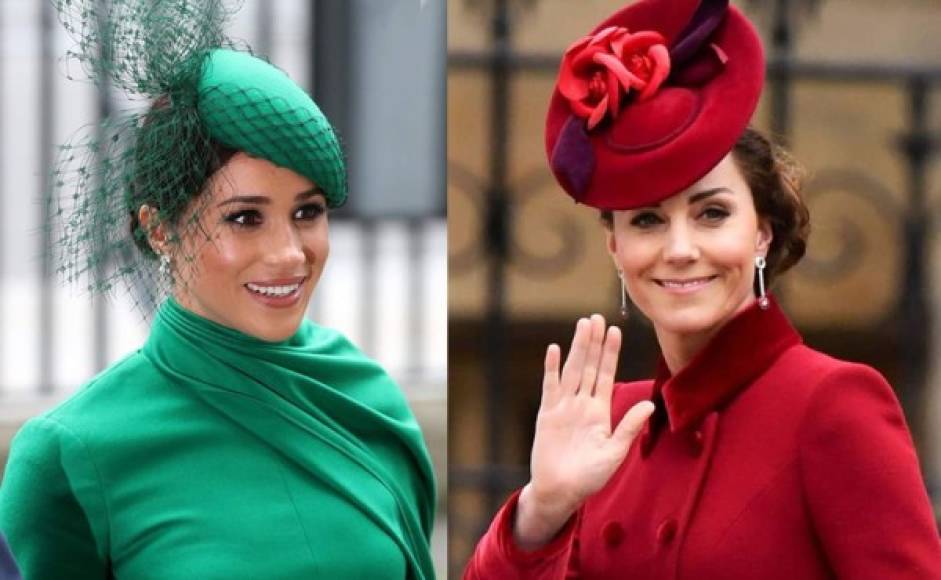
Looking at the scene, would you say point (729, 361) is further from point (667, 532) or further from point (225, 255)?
point (225, 255)

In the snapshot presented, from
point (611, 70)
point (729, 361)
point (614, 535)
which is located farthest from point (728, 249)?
point (614, 535)

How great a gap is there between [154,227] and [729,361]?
2.48 ft

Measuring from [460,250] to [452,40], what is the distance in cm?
42

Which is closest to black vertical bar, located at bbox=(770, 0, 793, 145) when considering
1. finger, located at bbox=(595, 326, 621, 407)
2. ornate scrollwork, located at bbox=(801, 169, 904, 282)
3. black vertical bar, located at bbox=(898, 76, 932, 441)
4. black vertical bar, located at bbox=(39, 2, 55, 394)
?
ornate scrollwork, located at bbox=(801, 169, 904, 282)

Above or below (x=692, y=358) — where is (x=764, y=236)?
above

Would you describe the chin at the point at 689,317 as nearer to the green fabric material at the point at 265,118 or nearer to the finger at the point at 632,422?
the finger at the point at 632,422

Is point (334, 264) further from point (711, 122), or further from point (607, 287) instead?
point (711, 122)

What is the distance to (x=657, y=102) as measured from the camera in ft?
7.30

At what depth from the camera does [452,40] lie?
3.72m

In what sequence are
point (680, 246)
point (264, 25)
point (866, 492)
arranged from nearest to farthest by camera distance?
point (866, 492) < point (680, 246) < point (264, 25)

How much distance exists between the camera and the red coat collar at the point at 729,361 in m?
2.25

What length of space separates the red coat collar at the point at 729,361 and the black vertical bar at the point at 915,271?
1638 mm

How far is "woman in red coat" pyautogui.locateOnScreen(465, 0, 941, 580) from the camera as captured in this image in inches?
84.1

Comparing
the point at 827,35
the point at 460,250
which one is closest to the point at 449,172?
the point at 460,250
